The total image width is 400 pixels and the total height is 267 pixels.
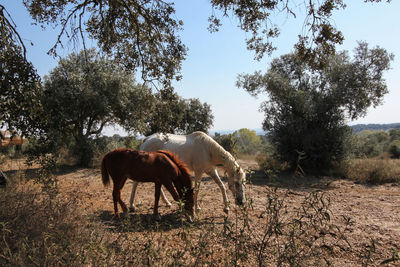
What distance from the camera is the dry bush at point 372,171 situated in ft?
35.2

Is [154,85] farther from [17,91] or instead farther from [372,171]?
[372,171]

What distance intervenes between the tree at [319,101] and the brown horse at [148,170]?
798cm

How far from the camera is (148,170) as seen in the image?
17.7 feet

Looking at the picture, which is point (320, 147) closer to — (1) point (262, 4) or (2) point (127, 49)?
(1) point (262, 4)

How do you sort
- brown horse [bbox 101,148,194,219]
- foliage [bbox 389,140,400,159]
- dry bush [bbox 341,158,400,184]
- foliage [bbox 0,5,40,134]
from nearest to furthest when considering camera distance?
foliage [bbox 0,5,40,134], brown horse [bbox 101,148,194,219], dry bush [bbox 341,158,400,184], foliage [bbox 389,140,400,159]

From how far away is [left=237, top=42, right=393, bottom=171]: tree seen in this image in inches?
467

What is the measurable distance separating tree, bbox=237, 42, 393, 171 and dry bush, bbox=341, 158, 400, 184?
710mm

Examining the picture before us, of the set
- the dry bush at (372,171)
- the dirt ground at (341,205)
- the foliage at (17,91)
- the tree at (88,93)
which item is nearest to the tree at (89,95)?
the tree at (88,93)

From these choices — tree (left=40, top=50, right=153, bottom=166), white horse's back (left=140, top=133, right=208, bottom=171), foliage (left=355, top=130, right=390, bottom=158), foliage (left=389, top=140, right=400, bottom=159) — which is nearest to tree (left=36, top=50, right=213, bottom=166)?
tree (left=40, top=50, right=153, bottom=166)

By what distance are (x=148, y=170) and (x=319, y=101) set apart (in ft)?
32.8

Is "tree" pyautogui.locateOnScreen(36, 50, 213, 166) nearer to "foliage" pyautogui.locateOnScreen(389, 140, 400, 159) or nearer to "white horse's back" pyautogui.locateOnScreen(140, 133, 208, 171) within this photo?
"white horse's back" pyautogui.locateOnScreen(140, 133, 208, 171)

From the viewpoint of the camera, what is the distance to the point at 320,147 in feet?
40.4

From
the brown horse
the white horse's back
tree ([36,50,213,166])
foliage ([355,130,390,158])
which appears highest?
tree ([36,50,213,166])

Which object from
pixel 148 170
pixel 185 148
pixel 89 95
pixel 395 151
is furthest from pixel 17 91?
pixel 395 151
